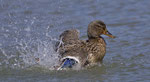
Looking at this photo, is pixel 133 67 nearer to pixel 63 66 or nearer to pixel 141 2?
pixel 63 66

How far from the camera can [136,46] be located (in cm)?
933

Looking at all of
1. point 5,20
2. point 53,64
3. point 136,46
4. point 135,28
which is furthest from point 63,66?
point 5,20

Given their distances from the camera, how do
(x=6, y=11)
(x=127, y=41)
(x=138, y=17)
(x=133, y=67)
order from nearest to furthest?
(x=133, y=67)
(x=127, y=41)
(x=138, y=17)
(x=6, y=11)

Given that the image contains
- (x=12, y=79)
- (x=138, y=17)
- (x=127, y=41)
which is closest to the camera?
(x=12, y=79)

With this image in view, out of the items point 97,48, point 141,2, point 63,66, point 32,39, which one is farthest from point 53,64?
point 141,2

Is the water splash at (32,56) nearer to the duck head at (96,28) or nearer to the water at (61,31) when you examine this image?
the water at (61,31)

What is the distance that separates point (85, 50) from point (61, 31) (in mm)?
2434

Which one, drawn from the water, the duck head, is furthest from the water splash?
the duck head

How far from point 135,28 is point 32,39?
2737 mm

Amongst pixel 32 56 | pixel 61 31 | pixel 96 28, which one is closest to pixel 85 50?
pixel 96 28

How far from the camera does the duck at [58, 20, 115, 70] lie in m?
7.77

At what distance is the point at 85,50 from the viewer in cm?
809

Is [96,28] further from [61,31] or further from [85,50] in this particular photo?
[61,31]

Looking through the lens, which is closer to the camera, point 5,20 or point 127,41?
point 127,41
